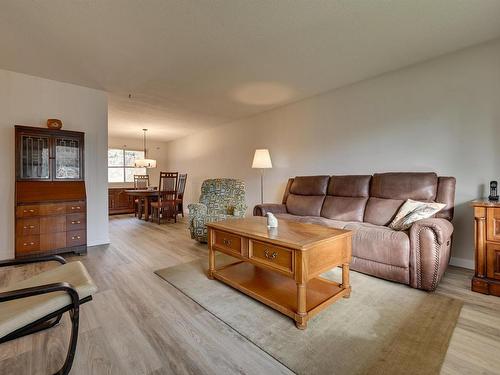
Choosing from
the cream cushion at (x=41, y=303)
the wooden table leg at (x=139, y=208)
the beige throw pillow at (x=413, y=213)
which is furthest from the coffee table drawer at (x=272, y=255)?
the wooden table leg at (x=139, y=208)

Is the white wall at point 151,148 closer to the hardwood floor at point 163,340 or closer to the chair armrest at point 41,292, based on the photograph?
the hardwood floor at point 163,340

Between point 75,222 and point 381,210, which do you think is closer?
point 381,210

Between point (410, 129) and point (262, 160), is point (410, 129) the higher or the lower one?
the higher one

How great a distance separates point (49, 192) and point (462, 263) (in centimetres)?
507

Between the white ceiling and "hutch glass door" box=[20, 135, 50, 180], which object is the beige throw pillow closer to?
the white ceiling

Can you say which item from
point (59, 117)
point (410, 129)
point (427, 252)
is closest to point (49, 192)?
point (59, 117)

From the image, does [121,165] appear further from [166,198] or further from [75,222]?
[75,222]

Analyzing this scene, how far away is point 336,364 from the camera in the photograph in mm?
1314

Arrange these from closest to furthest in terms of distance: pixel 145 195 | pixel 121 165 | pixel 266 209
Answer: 1. pixel 266 209
2. pixel 145 195
3. pixel 121 165

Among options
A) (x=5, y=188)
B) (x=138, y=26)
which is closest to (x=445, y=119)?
(x=138, y=26)

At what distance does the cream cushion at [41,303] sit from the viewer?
3.53 feet

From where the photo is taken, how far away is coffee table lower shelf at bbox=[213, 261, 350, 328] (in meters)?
1.78

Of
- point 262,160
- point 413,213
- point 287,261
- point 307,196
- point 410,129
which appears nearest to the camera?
point 287,261

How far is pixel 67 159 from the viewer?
3.41m
